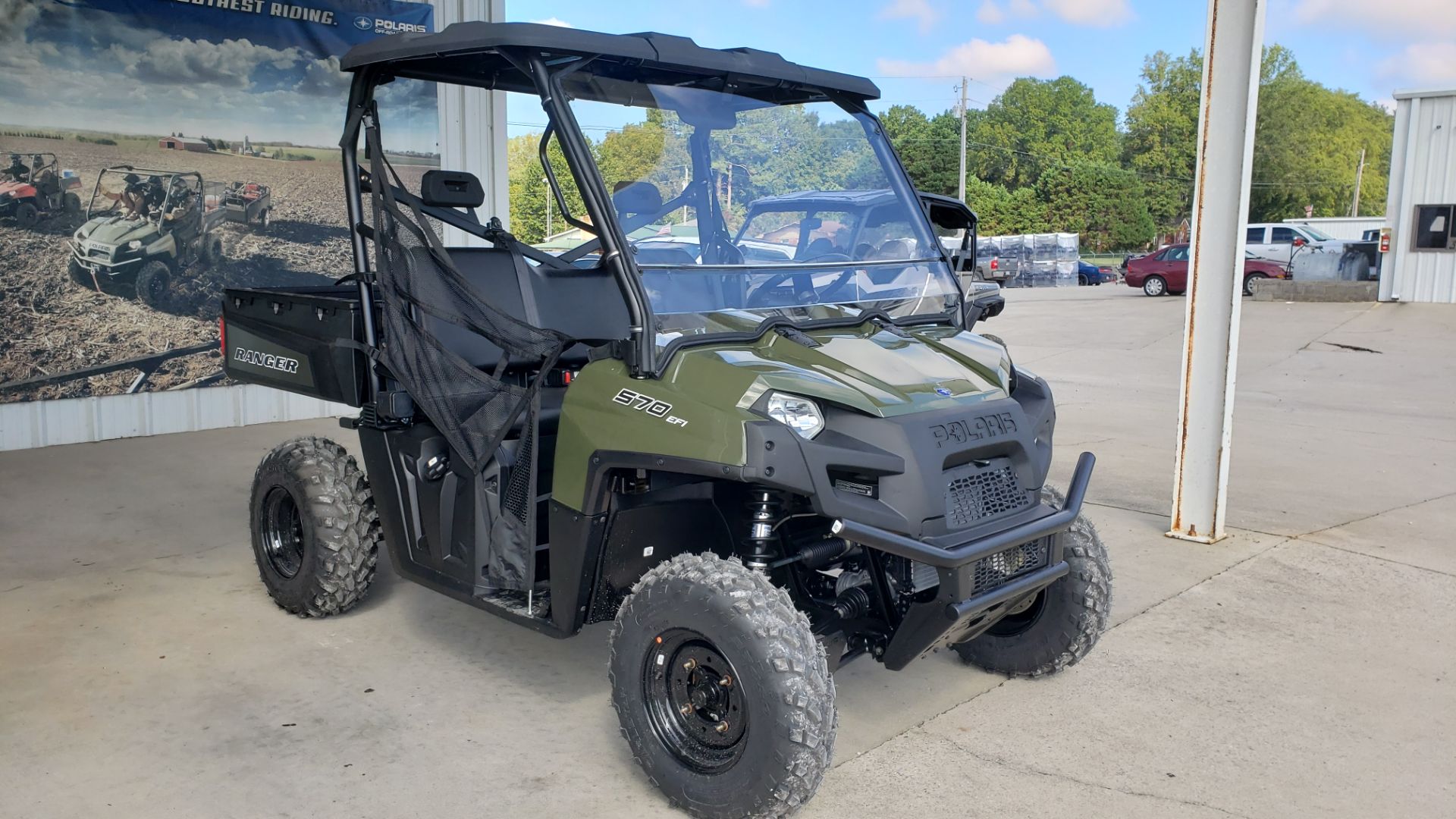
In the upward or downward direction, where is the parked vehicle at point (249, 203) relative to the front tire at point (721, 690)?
upward

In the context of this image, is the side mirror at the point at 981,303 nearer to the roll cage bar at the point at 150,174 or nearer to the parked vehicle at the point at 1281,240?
the roll cage bar at the point at 150,174

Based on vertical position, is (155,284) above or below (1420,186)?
below

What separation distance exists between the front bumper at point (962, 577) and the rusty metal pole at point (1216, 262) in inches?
99.9

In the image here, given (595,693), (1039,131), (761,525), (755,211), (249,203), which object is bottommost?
(595,693)

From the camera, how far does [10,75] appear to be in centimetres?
767

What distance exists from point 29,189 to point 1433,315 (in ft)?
58.3

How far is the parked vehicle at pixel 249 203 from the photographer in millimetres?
8641

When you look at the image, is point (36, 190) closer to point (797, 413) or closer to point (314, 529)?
point (314, 529)

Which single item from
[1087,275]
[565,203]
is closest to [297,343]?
[565,203]

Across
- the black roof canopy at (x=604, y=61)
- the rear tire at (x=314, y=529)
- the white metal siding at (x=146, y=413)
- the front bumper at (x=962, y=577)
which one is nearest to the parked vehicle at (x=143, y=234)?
the white metal siding at (x=146, y=413)

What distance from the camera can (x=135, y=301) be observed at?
8.25 m

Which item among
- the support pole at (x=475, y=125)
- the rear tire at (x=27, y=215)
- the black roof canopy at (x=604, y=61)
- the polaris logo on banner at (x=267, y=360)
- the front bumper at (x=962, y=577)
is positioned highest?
the support pole at (x=475, y=125)

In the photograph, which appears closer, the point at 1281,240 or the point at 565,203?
the point at 565,203

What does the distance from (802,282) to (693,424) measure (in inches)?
34.7
